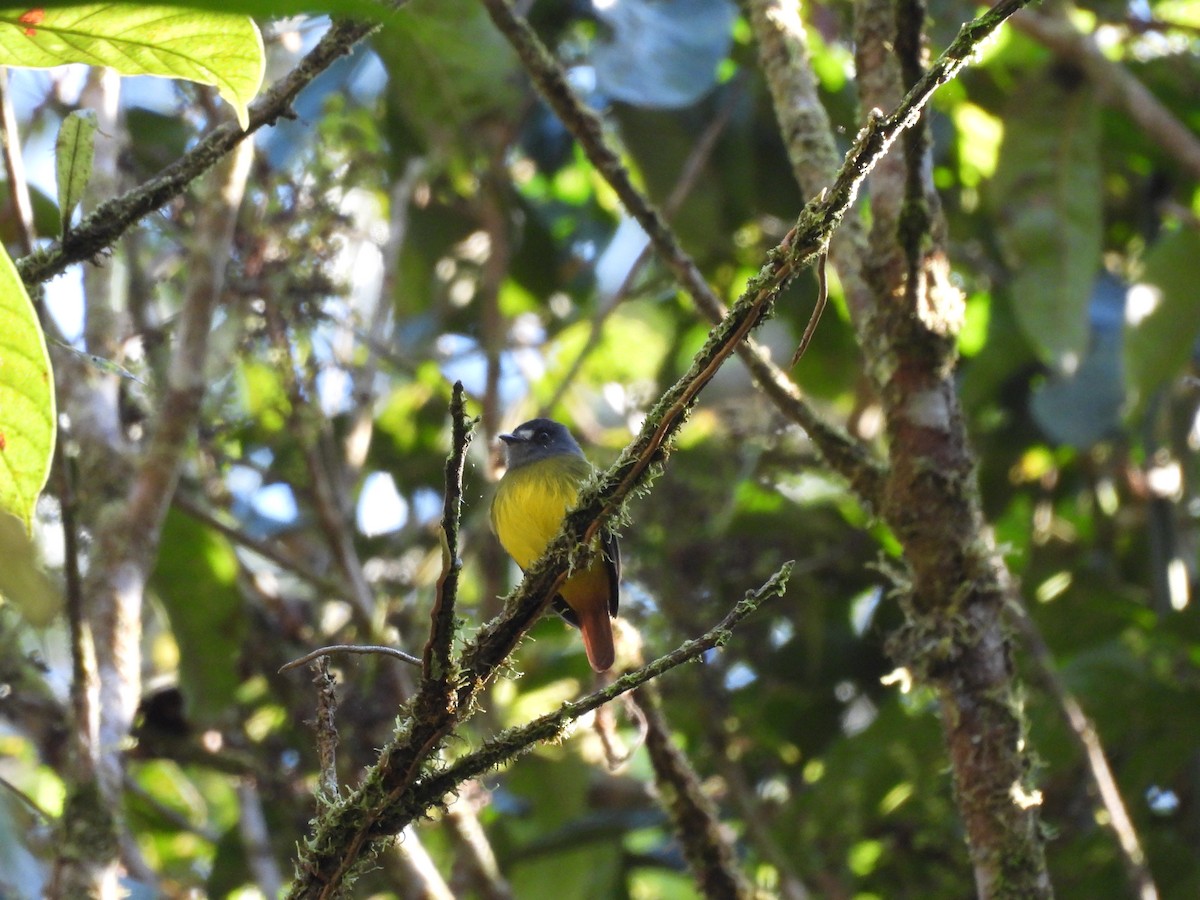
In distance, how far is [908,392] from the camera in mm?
2412

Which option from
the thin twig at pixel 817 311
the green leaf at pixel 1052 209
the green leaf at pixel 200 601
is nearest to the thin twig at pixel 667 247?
the thin twig at pixel 817 311

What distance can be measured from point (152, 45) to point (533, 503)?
6.90 feet

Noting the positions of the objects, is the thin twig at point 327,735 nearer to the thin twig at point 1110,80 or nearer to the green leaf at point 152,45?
the green leaf at point 152,45

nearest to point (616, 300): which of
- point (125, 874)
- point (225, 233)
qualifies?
point (225, 233)

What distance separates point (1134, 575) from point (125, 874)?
3.86 meters

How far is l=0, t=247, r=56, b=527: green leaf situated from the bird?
5.91 feet

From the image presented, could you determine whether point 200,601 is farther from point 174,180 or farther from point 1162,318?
point 1162,318

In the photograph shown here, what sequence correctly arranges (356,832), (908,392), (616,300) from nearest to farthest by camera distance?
(356,832)
(908,392)
(616,300)

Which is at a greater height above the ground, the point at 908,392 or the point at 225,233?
the point at 225,233

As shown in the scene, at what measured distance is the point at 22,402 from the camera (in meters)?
1.47

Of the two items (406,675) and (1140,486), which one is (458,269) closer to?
(406,675)

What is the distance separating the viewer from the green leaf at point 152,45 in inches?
58.6

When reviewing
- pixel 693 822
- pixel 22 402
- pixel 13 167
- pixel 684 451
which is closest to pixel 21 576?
pixel 22 402

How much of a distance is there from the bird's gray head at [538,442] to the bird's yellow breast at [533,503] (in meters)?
0.22
